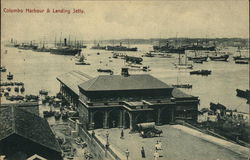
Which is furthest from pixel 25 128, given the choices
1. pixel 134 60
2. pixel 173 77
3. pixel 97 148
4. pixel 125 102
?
pixel 134 60

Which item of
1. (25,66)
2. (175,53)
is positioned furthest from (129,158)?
(175,53)

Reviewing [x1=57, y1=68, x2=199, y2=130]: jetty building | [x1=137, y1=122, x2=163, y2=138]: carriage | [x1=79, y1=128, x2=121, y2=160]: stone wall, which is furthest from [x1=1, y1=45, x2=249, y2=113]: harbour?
[x1=79, y1=128, x2=121, y2=160]: stone wall

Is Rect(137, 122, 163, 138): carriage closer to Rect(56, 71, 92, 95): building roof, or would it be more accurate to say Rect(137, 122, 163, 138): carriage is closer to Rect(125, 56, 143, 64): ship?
Rect(56, 71, 92, 95): building roof

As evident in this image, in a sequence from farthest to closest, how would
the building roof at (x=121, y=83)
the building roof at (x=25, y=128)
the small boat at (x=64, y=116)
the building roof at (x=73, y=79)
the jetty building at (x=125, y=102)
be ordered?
the building roof at (x=73, y=79) < the small boat at (x=64, y=116) < the building roof at (x=121, y=83) < the jetty building at (x=125, y=102) < the building roof at (x=25, y=128)

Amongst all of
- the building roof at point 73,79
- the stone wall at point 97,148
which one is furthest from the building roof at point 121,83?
the building roof at point 73,79

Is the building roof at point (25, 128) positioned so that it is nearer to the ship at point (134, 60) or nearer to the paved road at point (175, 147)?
the paved road at point (175, 147)

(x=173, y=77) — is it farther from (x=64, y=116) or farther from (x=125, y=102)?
(x=125, y=102)
